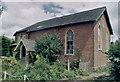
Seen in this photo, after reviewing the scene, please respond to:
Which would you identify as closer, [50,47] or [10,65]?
[10,65]

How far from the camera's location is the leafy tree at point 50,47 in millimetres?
17016

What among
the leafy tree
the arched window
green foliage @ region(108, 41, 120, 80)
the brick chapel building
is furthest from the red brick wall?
green foliage @ region(108, 41, 120, 80)

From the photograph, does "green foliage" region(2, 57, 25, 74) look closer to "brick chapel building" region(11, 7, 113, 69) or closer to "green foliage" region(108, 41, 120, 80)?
"brick chapel building" region(11, 7, 113, 69)

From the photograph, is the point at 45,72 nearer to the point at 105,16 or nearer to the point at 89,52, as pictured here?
the point at 89,52

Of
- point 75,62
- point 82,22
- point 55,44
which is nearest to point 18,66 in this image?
point 55,44

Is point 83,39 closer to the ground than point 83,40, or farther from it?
farther from it

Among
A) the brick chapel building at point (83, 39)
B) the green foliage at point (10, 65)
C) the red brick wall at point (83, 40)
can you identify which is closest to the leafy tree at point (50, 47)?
the brick chapel building at point (83, 39)

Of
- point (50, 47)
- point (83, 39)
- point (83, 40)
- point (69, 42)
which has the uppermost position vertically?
point (83, 39)

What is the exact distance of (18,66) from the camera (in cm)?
1453

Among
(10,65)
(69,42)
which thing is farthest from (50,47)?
(10,65)

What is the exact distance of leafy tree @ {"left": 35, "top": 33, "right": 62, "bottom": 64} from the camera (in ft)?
55.8

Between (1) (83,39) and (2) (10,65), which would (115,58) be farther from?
(2) (10,65)

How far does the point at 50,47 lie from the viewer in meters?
17.1

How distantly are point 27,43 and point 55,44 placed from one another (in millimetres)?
4751
